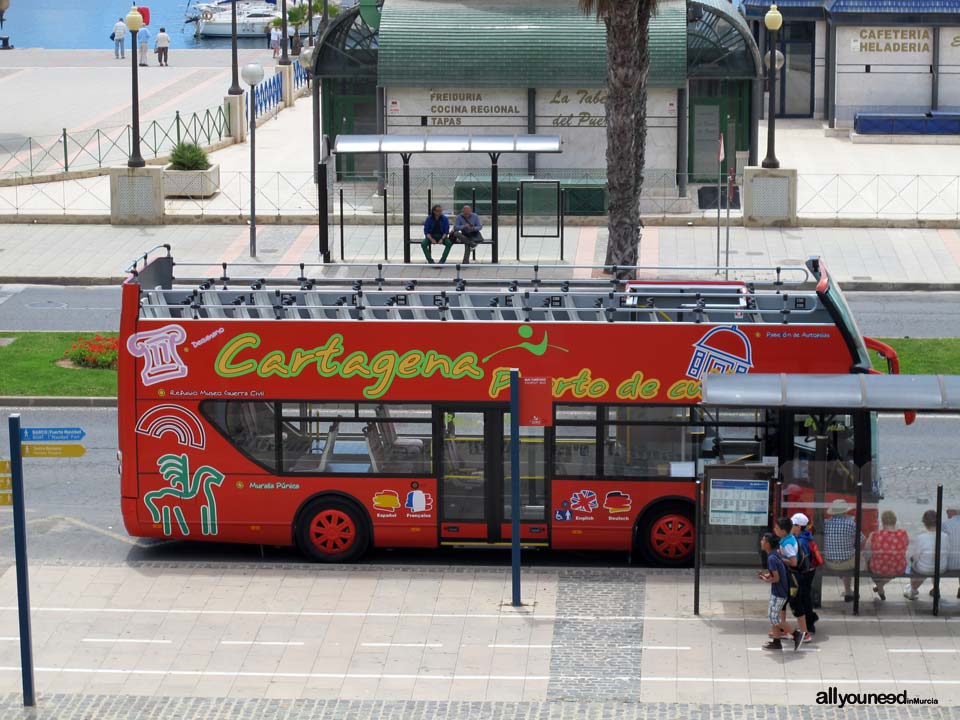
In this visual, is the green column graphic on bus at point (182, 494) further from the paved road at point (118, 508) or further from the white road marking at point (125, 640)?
the white road marking at point (125, 640)

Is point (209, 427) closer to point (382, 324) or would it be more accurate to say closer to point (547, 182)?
point (382, 324)

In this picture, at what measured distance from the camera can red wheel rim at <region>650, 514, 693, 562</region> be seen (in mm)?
19000

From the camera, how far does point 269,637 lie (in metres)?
17.1

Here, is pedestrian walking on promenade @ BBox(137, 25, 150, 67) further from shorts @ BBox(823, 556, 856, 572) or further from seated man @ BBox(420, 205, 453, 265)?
shorts @ BBox(823, 556, 856, 572)

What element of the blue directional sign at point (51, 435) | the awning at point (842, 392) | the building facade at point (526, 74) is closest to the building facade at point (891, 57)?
the building facade at point (526, 74)

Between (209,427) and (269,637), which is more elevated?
(209,427)

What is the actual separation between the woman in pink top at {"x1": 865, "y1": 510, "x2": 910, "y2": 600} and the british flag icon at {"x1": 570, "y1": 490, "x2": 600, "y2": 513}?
9.99 feet

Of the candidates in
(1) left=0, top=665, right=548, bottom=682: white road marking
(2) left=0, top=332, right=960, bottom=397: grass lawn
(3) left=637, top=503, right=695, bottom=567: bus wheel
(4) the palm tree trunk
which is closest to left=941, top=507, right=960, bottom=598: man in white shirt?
(3) left=637, top=503, right=695, bottom=567: bus wheel

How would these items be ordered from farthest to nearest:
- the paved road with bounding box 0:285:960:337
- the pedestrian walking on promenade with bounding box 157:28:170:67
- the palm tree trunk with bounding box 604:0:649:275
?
the pedestrian walking on promenade with bounding box 157:28:170:67 → the paved road with bounding box 0:285:960:337 → the palm tree trunk with bounding box 604:0:649:275

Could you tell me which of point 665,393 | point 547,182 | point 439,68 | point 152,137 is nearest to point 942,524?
point 665,393

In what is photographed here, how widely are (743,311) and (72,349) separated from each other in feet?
43.4

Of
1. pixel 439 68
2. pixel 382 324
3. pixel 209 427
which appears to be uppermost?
pixel 439 68

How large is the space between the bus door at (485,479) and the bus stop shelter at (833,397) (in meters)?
2.03

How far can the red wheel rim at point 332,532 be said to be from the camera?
63.4 feet
